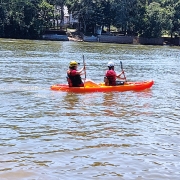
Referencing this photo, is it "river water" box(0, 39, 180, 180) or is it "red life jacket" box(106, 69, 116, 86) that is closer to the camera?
"river water" box(0, 39, 180, 180)

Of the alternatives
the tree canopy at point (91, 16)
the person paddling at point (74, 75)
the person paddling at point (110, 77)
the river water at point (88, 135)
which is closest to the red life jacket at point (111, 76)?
the person paddling at point (110, 77)

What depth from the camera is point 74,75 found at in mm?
15891

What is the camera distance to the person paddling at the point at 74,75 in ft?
51.8

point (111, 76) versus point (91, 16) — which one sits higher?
point (91, 16)

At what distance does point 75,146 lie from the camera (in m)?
8.55

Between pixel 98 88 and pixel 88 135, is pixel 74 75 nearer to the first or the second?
pixel 98 88

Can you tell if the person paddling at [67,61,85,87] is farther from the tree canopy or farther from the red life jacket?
the tree canopy

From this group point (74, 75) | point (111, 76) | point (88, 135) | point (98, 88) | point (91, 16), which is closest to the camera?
point (88, 135)

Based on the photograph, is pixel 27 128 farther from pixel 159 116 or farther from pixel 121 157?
pixel 159 116

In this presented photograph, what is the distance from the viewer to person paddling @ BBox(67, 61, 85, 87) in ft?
51.8

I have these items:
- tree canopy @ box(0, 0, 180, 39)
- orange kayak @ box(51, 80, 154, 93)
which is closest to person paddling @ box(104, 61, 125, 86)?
orange kayak @ box(51, 80, 154, 93)

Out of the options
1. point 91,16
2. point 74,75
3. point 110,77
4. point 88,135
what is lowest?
point 88,135

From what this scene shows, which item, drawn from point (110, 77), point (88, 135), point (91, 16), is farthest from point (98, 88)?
point (91, 16)

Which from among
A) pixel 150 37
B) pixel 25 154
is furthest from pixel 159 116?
pixel 150 37
